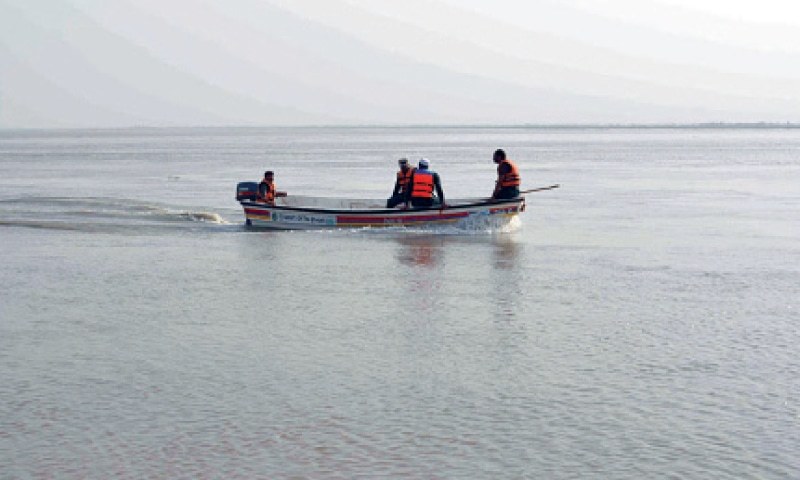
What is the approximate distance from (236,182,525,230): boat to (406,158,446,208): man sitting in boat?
0.63 ft

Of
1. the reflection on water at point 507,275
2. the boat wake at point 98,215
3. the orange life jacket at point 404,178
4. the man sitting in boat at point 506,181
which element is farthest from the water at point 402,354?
the boat wake at point 98,215

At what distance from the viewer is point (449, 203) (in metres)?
27.8

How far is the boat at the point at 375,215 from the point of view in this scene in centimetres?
2601

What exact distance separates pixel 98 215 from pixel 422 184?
1078 centimetres

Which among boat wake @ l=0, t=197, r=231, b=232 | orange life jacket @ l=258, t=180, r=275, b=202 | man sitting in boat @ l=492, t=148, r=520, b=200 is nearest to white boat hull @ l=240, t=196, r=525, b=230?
orange life jacket @ l=258, t=180, r=275, b=202

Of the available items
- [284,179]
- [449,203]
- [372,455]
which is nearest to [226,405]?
[372,455]

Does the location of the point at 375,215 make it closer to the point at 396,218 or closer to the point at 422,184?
the point at 396,218

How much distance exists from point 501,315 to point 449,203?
1297 cm

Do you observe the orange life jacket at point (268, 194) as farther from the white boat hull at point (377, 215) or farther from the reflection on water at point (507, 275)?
the reflection on water at point (507, 275)

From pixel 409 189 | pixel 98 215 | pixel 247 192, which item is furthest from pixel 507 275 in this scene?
pixel 98 215

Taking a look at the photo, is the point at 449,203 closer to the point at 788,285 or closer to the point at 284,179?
the point at 788,285

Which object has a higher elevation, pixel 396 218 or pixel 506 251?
pixel 396 218

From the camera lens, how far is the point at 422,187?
1024 inches

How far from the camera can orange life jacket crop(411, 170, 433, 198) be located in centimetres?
2589
